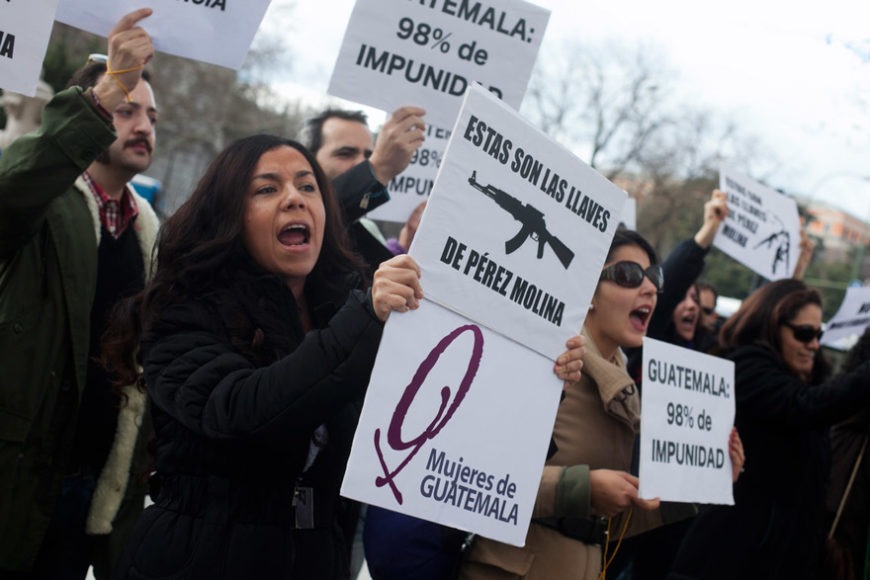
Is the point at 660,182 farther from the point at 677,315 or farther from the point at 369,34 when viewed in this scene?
the point at 369,34

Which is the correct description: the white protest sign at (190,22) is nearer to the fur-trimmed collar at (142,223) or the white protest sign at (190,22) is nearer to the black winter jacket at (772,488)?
the fur-trimmed collar at (142,223)

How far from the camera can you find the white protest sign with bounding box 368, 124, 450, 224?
4.68 metres

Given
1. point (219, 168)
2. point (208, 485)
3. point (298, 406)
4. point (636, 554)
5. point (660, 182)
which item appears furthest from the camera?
point (660, 182)

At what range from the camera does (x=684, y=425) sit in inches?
126

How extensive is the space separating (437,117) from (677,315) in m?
2.89

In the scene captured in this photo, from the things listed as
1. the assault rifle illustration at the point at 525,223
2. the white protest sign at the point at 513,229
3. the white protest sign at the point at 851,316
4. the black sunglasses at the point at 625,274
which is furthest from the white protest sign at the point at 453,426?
the white protest sign at the point at 851,316

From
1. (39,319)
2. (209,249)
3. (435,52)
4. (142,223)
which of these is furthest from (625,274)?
(39,319)

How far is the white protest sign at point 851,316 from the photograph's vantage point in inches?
220

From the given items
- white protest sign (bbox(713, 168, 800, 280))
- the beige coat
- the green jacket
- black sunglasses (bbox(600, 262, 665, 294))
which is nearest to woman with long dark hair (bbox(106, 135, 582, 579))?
the green jacket

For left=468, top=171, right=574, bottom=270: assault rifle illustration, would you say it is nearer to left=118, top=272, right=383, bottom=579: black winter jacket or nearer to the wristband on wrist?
left=118, top=272, right=383, bottom=579: black winter jacket

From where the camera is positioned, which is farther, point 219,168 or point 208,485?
point 219,168

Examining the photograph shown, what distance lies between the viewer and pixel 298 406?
2.06 meters

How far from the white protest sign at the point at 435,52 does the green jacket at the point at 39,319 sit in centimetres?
104

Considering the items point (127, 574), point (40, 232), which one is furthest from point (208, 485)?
point (40, 232)
